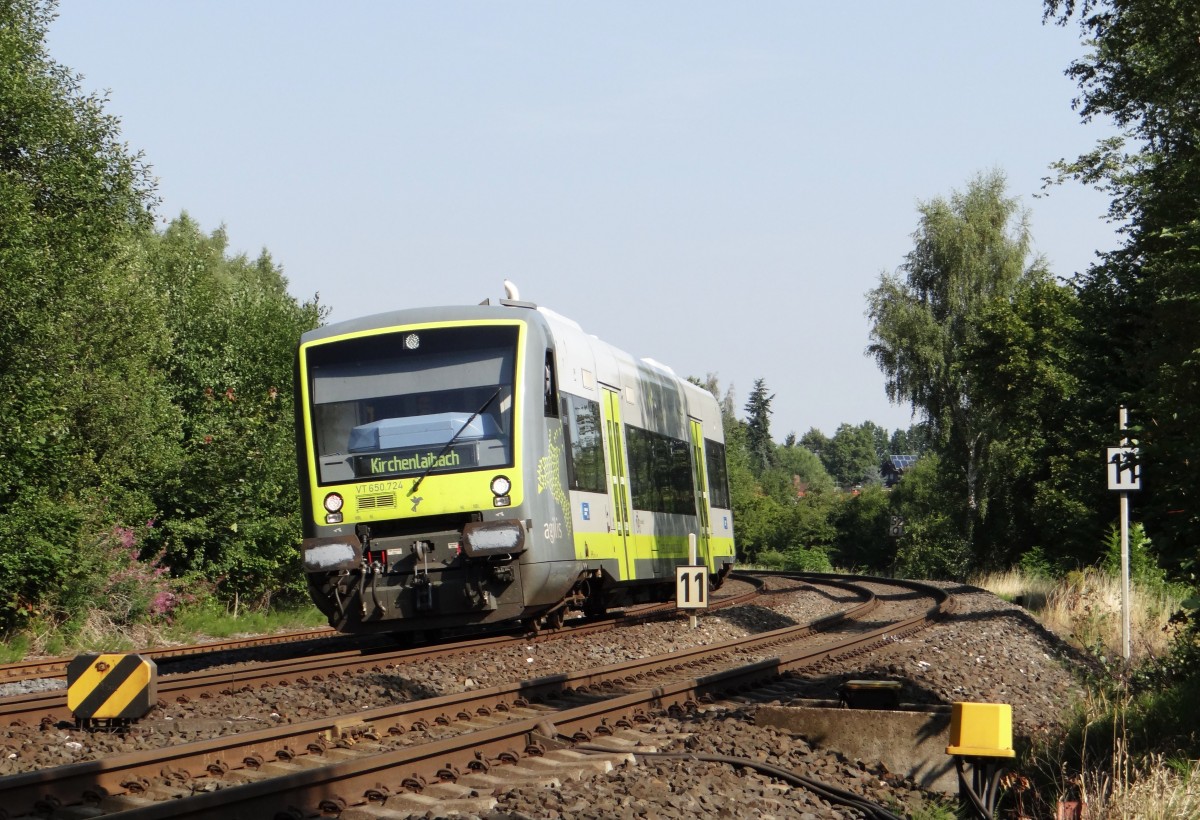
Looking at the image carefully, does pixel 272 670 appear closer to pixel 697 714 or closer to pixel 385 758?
pixel 697 714

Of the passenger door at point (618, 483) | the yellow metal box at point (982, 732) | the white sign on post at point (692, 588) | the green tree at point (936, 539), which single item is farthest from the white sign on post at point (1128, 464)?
the green tree at point (936, 539)

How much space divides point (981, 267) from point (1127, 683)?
4228cm

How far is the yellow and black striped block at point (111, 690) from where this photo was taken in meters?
8.19

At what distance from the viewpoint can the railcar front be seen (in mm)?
13125

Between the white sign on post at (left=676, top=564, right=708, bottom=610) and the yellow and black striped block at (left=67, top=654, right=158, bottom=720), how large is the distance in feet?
27.6

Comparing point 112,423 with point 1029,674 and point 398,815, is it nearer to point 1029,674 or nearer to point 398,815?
point 1029,674

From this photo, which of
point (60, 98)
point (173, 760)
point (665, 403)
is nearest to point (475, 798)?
point (173, 760)

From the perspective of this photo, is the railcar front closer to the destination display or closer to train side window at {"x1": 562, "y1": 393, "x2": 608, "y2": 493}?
the destination display

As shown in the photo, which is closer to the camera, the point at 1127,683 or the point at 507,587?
the point at 1127,683

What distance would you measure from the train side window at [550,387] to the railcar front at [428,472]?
2.7 inches

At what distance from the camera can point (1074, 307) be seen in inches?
1181

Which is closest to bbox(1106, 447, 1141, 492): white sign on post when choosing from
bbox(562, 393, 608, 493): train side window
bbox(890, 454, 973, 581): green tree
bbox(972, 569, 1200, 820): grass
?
bbox(972, 569, 1200, 820): grass

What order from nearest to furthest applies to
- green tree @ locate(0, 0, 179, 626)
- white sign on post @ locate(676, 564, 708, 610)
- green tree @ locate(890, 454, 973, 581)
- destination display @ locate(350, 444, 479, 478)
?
1. destination display @ locate(350, 444, 479, 478)
2. white sign on post @ locate(676, 564, 708, 610)
3. green tree @ locate(0, 0, 179, 626)
4. green tree @ locate(890, 454, 973, 581)

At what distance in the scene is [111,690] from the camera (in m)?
8.24
